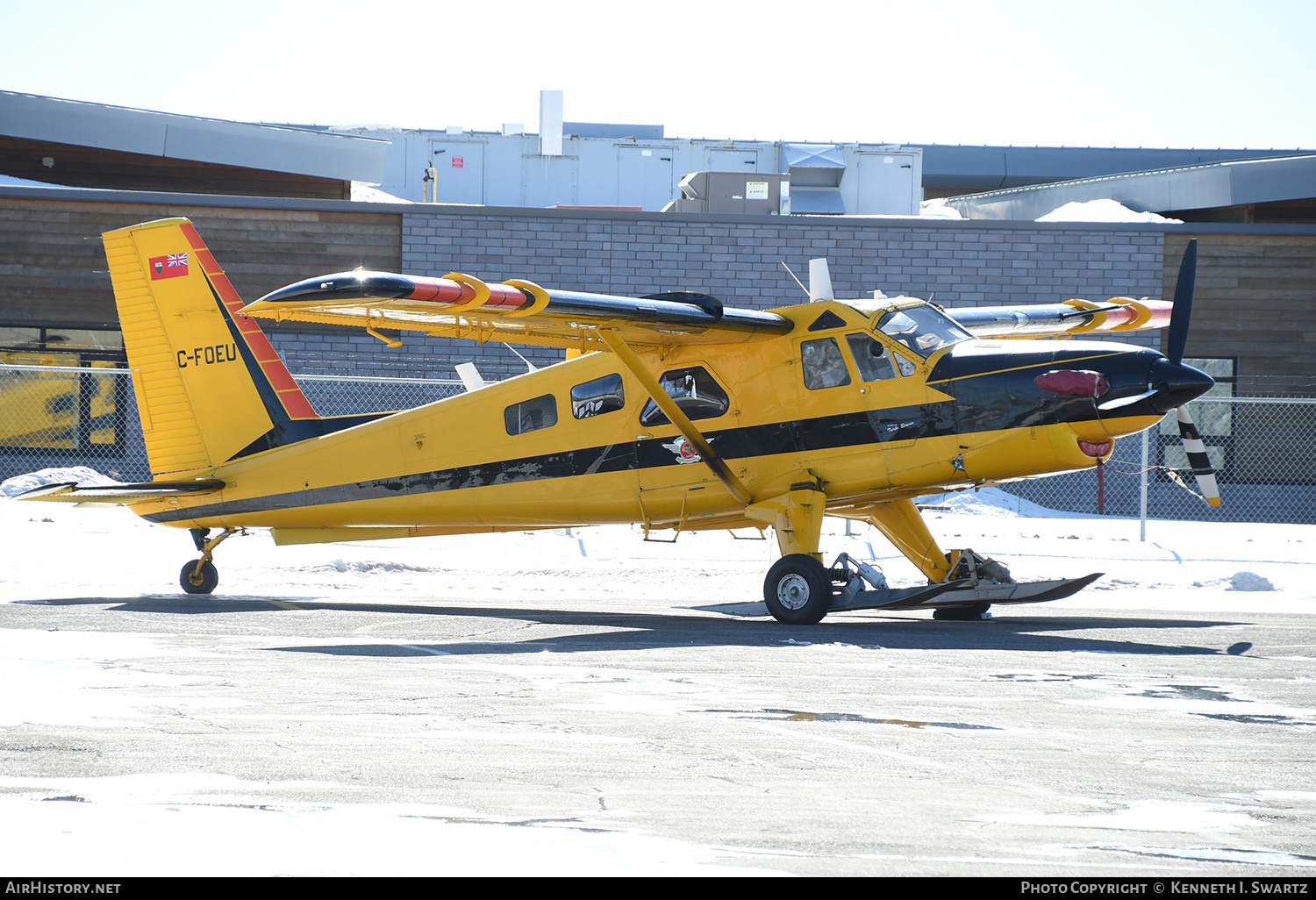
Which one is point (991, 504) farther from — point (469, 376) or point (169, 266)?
point (169, 266)

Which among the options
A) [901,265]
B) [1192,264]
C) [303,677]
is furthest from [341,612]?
[901,265]

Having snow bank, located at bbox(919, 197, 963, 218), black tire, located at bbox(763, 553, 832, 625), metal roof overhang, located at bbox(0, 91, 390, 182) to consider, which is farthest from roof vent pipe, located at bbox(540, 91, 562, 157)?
black tire, located at bbox(763, 553, 832, 625)

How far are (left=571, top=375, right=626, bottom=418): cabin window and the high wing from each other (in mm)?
339

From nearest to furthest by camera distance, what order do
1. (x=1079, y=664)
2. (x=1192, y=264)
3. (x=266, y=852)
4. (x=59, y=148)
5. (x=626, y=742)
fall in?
(x=266, y=852) < (x=626, y=742) < (x=1079, y=664) < (x=1192, y=264) < (x=59, y=148)

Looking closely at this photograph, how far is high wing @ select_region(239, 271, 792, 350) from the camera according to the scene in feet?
26.3

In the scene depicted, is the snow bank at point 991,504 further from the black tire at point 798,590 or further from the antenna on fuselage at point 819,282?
the black tire at point 798,590

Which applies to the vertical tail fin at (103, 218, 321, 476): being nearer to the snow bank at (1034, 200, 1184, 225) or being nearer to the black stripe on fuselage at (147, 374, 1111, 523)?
the black stripe on fuselage at (147, 374, 1111, 523)

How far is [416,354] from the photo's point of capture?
800 inches

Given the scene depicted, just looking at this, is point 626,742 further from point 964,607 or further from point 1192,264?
point 1192,264

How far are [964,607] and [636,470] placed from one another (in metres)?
3.25

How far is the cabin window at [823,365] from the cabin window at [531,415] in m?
2.46

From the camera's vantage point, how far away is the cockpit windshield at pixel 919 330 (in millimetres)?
9984

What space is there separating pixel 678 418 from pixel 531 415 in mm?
1718

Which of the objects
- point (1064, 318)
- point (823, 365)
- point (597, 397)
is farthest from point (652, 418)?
point (1064, 318)
